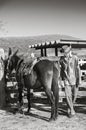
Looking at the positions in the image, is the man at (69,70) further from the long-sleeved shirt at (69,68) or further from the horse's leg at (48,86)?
the horse's leg at (48,86)

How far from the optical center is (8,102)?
23.8 feet

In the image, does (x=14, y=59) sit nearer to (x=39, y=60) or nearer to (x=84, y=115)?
(x=39, y=60)

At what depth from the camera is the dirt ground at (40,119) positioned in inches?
193

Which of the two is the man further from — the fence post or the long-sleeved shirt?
the fence post

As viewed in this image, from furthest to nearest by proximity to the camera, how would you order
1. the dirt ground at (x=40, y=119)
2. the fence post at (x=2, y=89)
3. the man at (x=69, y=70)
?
the fence post at (x=2, y=89) → the man at (x=69, y=70) → the dirt ground at (x=40, y=119)

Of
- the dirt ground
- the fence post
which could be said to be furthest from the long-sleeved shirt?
the fence post

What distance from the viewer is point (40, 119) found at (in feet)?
18.3

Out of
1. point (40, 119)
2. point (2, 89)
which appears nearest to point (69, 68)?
point (40, 119)

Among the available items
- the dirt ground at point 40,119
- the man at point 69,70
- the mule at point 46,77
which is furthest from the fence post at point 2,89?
the man at point 69,70

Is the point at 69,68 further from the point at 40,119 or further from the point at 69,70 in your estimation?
the point at 40,119

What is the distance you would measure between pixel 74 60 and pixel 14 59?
1985 mm

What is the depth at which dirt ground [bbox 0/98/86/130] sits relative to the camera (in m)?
4.91

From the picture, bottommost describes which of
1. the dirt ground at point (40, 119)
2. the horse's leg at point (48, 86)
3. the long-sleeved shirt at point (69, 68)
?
the dirt ground at point (40, 119)

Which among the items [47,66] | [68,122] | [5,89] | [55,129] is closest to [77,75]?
[47,66]
